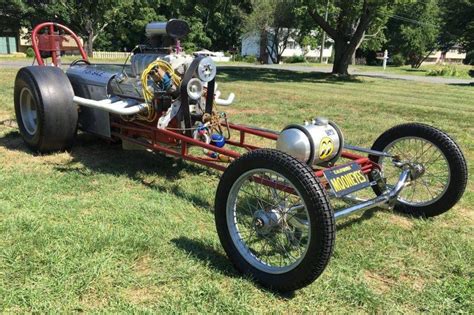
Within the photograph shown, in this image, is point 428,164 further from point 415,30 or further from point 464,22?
point 415,30

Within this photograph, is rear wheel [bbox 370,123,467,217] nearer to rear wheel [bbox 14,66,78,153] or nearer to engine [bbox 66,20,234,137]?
engine [bbox 66,20,234,137]

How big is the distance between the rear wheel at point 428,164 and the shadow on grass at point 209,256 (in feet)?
5.82

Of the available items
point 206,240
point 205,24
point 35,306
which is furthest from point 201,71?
point 205,24

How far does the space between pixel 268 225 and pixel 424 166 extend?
5.59 ft

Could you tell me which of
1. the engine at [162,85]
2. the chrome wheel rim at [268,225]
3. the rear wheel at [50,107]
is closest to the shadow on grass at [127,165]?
the rear wheel at [50,107]

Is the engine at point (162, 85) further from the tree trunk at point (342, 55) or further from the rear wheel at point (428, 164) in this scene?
the tree trunk at point (342, 55)

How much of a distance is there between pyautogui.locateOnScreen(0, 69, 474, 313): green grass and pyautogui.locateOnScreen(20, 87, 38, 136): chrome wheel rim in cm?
57

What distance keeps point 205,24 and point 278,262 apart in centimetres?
5141

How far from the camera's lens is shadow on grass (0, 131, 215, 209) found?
185 inches

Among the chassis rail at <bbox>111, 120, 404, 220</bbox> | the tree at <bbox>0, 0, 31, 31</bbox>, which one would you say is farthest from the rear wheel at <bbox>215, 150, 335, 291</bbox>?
the tree at <bbox>0, 0, 31, 31</bbox>

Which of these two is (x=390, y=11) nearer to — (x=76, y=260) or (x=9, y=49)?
(x=76, y=260)

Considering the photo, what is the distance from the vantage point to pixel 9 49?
45.1 meters

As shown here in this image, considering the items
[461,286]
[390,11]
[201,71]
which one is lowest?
[461,286]

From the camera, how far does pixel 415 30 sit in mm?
51219
